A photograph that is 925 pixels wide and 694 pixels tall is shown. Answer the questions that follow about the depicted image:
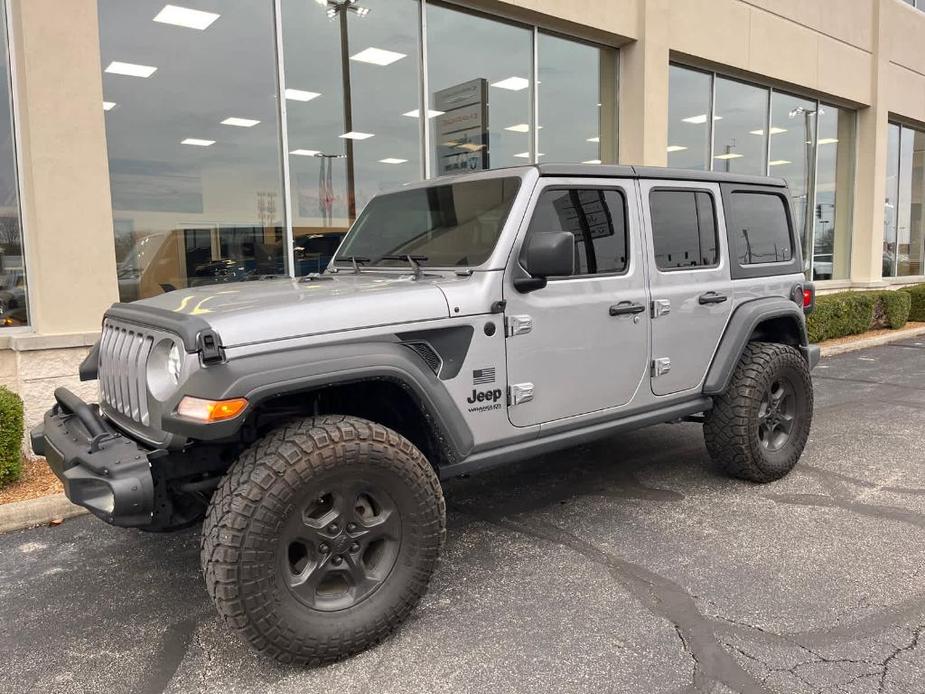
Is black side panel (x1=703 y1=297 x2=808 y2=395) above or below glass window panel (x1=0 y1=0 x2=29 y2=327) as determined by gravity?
below

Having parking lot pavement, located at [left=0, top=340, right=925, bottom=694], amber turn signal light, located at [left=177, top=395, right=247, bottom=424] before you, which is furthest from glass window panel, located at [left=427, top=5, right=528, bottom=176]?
amber turn signal light, located at [left=177, top=395, right=247, bottom=424]

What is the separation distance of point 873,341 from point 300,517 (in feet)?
37.6

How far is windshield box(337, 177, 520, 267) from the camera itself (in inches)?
139

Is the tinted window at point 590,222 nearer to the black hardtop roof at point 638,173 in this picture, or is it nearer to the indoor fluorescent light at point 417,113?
the black hardtop roof at point 638,173

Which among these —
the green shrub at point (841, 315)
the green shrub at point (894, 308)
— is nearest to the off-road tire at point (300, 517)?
the green shrub at point (841, 315)

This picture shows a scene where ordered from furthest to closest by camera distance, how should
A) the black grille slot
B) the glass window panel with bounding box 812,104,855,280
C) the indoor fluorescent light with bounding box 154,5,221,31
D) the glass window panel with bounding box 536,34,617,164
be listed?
the glass window panel with bounding box 812,104,855,280
the glass window panel with bounding box 536,34,617,164
the indoor fluorescent light with bounding box 154,5,221,31
the black grille slot

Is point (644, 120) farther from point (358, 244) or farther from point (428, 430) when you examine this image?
point (428, 430)

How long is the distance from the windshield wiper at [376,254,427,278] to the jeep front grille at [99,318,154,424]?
4.13ft

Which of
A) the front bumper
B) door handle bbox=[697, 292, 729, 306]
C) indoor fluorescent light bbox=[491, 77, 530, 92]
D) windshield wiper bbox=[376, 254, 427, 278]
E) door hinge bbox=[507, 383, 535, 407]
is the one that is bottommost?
the front bumper

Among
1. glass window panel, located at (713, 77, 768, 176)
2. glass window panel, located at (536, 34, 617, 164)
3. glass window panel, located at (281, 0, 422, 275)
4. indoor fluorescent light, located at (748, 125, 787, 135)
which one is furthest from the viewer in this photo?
indoor fluorescent light, located at (748, 125, 787, 135)

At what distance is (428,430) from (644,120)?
8.63 meters

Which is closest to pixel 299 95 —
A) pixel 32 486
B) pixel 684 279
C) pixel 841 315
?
pixel 32 486

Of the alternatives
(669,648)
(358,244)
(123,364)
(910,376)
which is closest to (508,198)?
(358,244)

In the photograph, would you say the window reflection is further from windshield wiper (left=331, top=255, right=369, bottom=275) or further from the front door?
the front door
